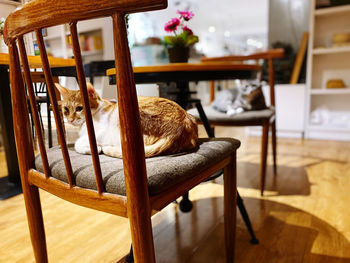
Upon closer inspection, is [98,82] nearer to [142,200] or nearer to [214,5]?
[142,200]

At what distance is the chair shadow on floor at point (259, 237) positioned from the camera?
1.09 m

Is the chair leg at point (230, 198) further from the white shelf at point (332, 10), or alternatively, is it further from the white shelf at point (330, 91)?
the white shelf at point (332, 10)

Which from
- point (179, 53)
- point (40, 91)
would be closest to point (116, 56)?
point (40, 91)

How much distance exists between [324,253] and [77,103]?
1.12 m

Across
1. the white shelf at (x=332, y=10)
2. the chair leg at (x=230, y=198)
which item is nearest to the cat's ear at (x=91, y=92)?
the chair leg at (x=230, y=198)

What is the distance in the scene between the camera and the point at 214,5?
622 cm

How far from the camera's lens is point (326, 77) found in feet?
10.8

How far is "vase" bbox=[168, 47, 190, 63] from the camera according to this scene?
1214 millimetres

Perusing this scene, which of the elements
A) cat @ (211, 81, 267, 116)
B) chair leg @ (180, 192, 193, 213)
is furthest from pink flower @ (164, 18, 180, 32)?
chair leg @ (180, 192, 193, 213)

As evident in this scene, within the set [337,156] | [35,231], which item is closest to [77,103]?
[35,231]

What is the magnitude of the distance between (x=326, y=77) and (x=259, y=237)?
9.17 ft

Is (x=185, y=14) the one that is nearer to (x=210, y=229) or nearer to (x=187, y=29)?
(x=187, y=29)

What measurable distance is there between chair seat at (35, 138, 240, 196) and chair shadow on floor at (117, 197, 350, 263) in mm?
563

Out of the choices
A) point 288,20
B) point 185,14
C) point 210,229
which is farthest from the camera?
point 288,20
